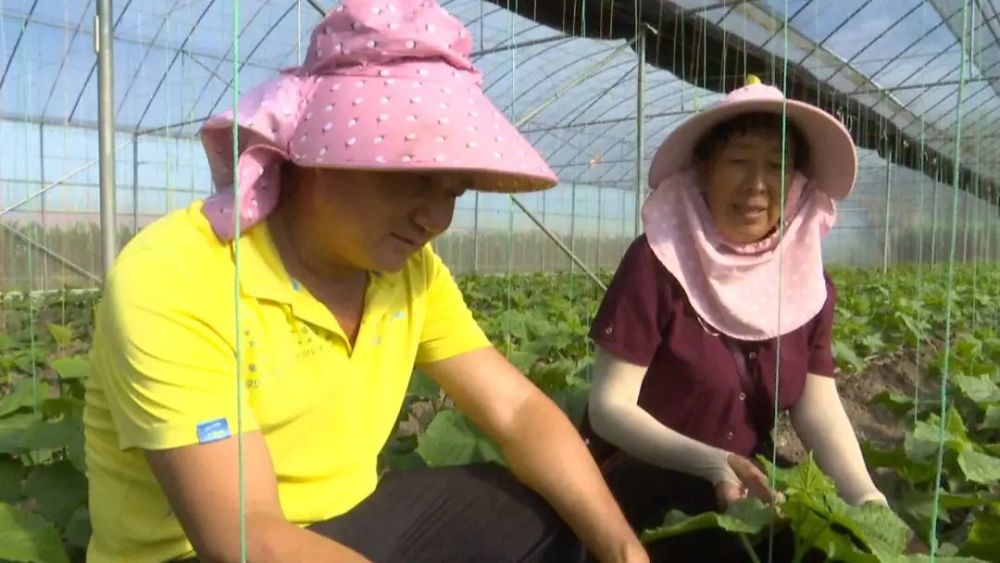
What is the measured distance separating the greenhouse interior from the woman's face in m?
0.09

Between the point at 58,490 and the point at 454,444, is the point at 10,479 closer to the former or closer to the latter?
the point at 58,490

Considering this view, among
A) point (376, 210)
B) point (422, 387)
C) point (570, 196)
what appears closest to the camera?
point (376, 210)

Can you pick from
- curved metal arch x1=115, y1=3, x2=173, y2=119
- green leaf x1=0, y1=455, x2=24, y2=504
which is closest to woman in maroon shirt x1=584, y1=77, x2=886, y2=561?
green leaf x1=0, y1=455, x2=24, y2=504

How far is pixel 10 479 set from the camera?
167 centimetres

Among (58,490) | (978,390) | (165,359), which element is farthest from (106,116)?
(978,390)

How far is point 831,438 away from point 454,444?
663 millimetres

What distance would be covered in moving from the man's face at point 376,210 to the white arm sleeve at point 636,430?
0.55 metres

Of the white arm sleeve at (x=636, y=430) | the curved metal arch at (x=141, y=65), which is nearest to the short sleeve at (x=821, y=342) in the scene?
the white arm sleeve at (x=636, y=430)

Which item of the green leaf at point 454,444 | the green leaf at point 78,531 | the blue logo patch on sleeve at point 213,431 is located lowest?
the green leaf at point 78,531

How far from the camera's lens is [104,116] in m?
3.57

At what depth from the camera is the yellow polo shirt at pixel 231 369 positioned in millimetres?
932

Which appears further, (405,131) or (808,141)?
(808,141)

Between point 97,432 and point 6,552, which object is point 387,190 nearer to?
point 97,432

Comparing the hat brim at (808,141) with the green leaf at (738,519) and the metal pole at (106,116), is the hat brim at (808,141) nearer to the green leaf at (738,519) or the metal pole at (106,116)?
the green leaf at (738,519)
